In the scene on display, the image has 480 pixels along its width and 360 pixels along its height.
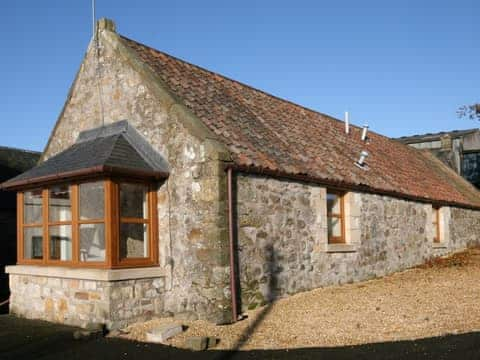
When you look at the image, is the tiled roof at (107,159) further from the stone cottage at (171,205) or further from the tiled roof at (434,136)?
the tiled roof at (434,136)

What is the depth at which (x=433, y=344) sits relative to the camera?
22.1ft

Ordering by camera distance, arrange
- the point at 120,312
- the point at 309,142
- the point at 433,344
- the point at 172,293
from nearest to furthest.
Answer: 1. the point at 433,344
2. the point at 120,312
3. the point at 172,293
4. the point at 309,142

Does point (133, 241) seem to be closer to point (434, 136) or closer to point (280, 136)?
point (280, 136)

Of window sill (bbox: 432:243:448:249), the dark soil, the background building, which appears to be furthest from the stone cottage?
the background building

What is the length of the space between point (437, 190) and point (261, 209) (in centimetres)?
989

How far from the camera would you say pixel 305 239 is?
10719 mm

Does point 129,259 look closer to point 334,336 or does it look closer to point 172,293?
point 172,293

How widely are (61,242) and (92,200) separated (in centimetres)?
137

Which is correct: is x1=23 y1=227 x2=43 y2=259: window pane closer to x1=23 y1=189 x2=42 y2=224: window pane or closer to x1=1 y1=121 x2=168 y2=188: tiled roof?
x1=23 y1=189 x2=42 y2=224: window pane

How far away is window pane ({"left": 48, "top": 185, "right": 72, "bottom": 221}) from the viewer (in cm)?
983

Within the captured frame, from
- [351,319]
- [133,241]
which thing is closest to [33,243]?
[133,241]

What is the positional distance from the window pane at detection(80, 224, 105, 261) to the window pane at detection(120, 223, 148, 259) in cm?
33

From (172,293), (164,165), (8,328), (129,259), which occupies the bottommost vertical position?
(8,328)

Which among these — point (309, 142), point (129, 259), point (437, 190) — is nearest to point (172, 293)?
point (129, 259)
